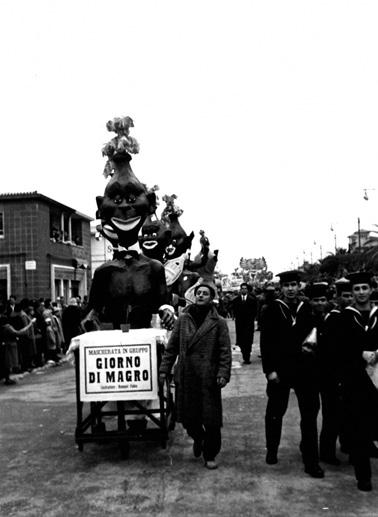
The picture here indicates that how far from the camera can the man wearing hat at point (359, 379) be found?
4.84 meters

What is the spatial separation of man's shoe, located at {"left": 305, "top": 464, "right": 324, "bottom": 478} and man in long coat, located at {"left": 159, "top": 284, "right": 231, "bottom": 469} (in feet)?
2.70

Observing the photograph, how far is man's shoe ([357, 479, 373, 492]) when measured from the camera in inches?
186

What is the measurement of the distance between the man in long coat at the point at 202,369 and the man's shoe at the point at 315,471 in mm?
824

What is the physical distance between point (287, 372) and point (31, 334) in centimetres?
874

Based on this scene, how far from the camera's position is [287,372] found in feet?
17.7

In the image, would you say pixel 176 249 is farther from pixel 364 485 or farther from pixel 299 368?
pixel 364 485

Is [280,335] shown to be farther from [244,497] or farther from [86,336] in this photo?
[86,336]

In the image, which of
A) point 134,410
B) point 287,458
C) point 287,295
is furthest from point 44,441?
point 287,295

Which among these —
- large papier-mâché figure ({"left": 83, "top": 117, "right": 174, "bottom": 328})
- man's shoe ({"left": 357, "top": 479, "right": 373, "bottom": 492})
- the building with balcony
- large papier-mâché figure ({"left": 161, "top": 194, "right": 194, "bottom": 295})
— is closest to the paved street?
man's shoe ({"left": 357, "top": 479, "right": 373, "bottom": 492})

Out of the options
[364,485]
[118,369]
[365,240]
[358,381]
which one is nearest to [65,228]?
[118,369]

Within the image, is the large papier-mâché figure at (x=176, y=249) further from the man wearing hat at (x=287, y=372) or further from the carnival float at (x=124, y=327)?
the man wearing hat at (x=287, y=372)

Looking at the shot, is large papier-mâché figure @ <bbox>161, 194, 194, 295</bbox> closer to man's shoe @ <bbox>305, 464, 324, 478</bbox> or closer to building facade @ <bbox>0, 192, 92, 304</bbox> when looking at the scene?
man's shoe @ <bbox>305, 464, 324, 478</bbox>

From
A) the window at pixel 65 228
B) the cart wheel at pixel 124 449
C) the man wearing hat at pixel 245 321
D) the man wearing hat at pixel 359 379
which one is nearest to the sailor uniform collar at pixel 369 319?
the man wearing hat at pixel 359 379

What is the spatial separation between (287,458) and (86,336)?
2.24 meters
